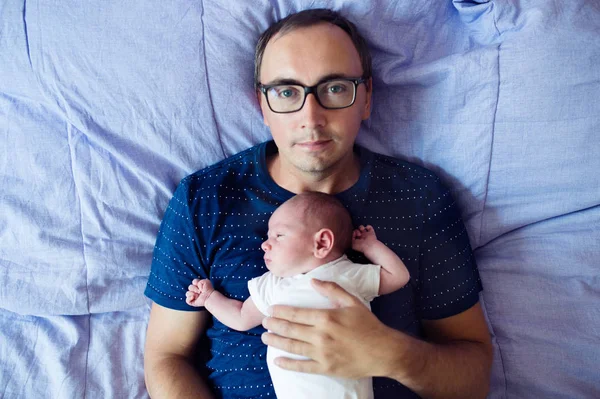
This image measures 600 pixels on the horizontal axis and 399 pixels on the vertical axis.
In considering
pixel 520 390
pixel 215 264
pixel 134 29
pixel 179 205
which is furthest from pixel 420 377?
pixel 134 29

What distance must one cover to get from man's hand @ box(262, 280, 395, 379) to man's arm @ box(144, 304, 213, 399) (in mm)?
290

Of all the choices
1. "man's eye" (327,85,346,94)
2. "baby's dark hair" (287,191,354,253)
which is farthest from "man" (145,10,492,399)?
"baby's dark hair" (287,191,354,253)

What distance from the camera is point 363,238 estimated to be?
4.68 ft

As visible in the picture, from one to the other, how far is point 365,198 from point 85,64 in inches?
33.0

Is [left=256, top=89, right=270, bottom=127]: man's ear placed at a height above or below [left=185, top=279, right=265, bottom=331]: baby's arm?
above

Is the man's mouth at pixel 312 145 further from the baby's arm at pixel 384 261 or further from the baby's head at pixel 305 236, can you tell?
the baby's arm at pixel 384 261

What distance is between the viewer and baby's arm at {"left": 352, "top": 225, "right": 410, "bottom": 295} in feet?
4.45

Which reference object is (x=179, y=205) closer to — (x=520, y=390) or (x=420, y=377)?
(x=420, y=377)

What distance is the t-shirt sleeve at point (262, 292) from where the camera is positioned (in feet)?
4.43

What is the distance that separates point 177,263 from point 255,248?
0.69 feet

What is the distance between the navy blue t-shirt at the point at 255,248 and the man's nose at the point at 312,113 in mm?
202

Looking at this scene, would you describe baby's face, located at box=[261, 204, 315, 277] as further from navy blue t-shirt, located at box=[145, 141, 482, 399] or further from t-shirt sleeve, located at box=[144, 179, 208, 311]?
t-shirt sleeve, located at box=[144, 179, 208, 311]

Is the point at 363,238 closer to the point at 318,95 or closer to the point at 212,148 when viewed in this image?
the point at 318,95

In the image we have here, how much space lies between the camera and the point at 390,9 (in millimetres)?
1630
